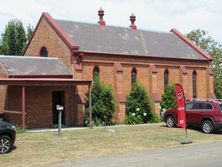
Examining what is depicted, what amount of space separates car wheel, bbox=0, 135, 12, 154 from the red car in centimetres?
1229

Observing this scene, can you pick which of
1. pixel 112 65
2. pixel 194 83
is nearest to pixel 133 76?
pixel 112 65

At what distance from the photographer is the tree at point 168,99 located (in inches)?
1444

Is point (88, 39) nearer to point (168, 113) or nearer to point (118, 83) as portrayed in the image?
point (118, 83)

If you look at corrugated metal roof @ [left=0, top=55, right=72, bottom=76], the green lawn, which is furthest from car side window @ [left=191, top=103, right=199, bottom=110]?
corrugated metal roof @ [left=0, top=55, right=72, bottom=76]

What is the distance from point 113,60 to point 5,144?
17554mm

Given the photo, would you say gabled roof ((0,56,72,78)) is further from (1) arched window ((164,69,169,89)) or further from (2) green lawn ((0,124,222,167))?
(1) arched window ((164,69,169,89))

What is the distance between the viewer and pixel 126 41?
37.1 m

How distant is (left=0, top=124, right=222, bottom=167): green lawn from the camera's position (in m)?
16.5

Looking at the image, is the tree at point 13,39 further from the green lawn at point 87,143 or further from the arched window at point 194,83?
the green lawn at point 87,143

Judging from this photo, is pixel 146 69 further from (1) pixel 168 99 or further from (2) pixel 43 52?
(2) pixel 43 52

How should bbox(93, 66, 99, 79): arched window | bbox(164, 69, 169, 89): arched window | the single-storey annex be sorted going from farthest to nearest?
1. bbox(164, 69, 169, 89): arched window
2. bbox(93, 66, 99, 79): arched window
3. the single-storey annex

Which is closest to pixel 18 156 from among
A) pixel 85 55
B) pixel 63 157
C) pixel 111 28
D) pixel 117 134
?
pixel 63 157

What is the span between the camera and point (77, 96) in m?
31.1

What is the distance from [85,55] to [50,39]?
345cm
